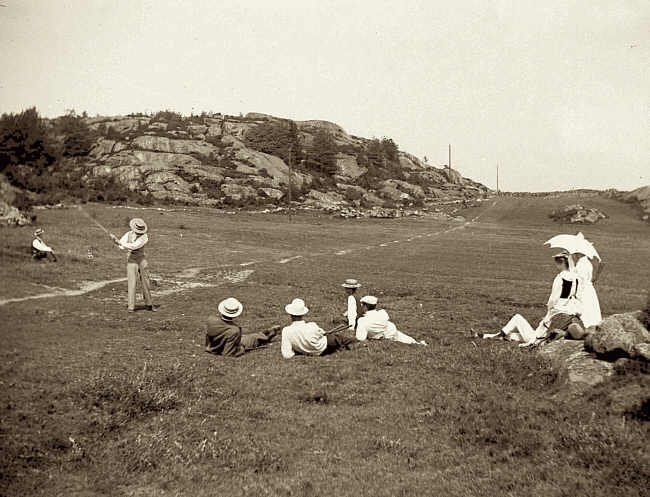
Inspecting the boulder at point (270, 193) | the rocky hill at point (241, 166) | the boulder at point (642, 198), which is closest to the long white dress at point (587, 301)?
the rocky hill at point (241, 166)

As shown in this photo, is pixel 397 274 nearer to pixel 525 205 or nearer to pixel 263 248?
pixel 263 248

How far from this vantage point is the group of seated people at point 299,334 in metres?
12.5

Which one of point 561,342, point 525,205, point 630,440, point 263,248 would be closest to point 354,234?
point 263,248

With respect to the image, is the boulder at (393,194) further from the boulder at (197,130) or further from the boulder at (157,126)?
the boulder at (157,126)

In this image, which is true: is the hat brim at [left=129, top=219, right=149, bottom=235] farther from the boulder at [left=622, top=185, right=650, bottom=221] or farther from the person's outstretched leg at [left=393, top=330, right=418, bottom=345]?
the boulder at [left=622, top=185, right=650, bottom=221]

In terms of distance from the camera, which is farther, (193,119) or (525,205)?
(193,119)

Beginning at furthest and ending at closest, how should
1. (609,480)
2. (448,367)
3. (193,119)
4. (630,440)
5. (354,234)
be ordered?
(193,119) → (354,234) → (448,367) → (630,440) → (609,480)

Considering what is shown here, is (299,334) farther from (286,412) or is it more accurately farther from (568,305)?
(568,305)

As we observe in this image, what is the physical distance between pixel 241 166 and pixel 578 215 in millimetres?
55263

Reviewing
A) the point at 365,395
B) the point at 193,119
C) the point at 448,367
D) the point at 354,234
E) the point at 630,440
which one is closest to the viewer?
the point at 630,440

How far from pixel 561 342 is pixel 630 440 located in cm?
454

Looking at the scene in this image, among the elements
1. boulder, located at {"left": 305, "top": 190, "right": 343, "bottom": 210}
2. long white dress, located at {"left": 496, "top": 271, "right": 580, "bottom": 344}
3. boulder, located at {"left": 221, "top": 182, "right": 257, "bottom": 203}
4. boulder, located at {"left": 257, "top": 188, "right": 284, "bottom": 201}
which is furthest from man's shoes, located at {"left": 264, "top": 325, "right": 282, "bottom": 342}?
boulder, located at {"left": 257, "top": 188, "right": 284, "bottom": 201}

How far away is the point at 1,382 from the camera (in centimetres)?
905

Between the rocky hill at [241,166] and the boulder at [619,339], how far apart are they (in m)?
69.2
